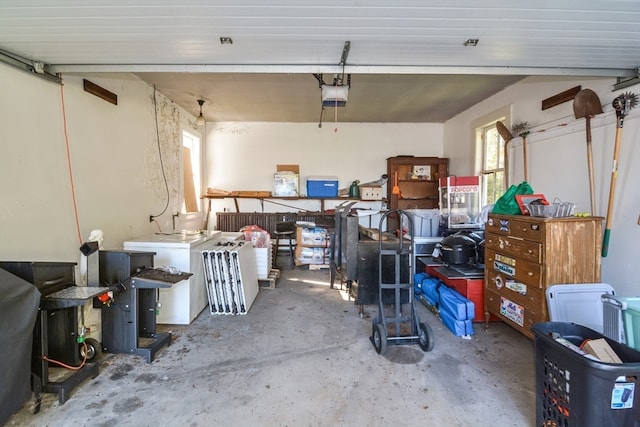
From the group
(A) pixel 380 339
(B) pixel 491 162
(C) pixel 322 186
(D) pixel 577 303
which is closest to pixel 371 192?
(C) pixel 322 186

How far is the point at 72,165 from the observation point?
2.61 m

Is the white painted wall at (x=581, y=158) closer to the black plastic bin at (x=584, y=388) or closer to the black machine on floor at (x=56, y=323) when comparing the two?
the black plastic bin at (x=584, y=388)

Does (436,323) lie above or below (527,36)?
below

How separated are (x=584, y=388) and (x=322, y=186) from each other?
4929 millimetres

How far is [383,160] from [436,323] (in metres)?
3.83

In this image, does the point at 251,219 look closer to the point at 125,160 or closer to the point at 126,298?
the point at 125,160

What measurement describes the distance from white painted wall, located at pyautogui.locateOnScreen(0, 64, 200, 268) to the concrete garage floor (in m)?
1.13

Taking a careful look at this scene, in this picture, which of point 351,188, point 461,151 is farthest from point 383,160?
point 461,151

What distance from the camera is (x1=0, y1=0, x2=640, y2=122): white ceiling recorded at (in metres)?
1.69

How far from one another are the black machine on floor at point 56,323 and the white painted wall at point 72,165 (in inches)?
17.4

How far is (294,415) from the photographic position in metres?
1.77

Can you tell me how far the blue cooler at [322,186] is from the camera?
19.4 ft

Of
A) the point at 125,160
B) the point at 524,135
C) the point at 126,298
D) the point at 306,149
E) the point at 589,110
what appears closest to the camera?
the point at 126,298

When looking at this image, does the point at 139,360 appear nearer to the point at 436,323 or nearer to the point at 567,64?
the point at 436,323
